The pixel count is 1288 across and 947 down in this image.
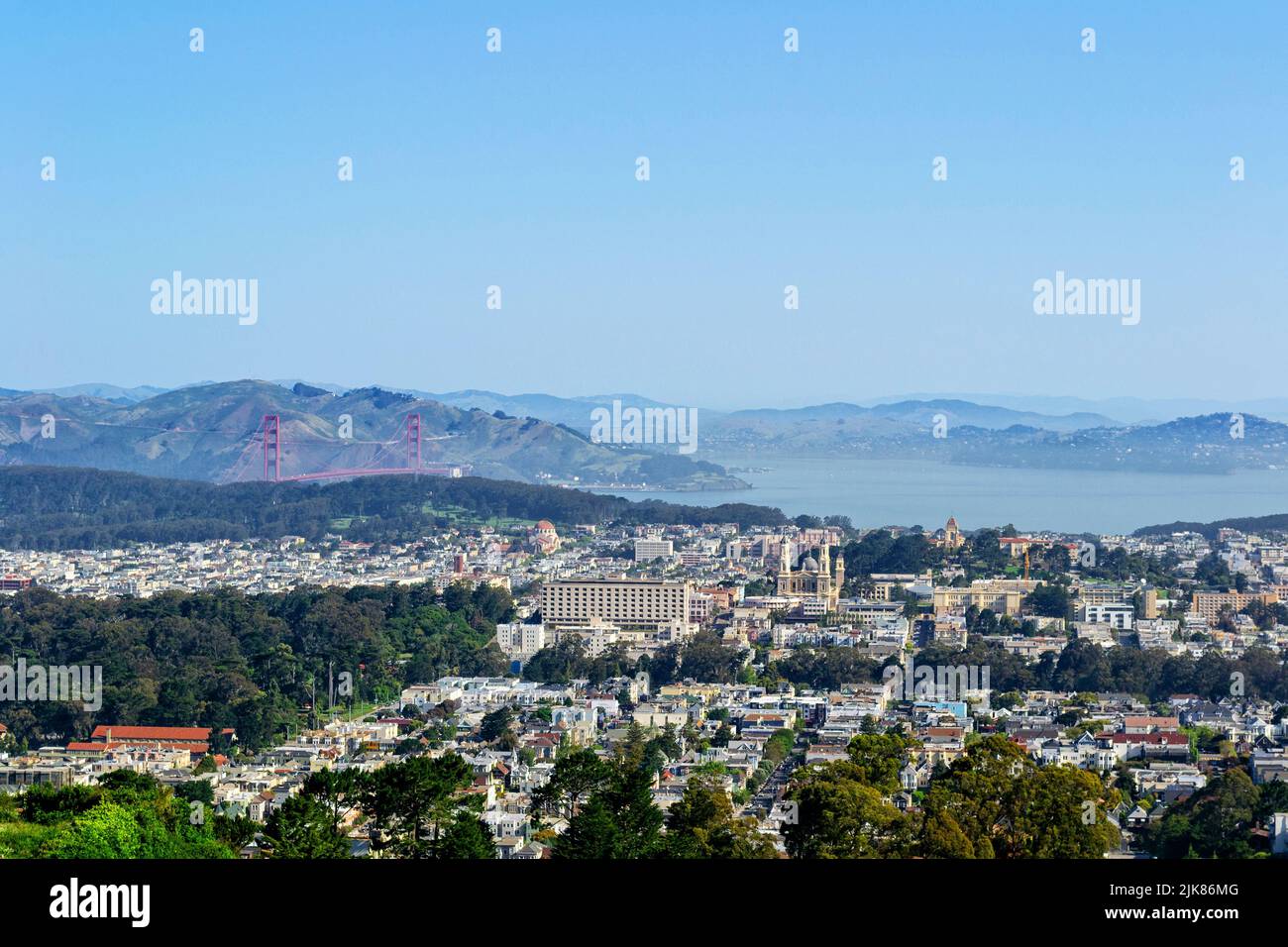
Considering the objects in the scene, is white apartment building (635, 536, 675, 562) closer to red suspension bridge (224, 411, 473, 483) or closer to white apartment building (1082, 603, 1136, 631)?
white apartment building (1082, 603, 1136, 631)

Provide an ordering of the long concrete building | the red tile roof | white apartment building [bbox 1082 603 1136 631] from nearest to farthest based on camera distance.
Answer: the red tile roof
white apartment building [bbox 1082 603 1136 631]
the long concrete building

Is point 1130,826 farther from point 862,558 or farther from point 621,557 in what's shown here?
point 621,557

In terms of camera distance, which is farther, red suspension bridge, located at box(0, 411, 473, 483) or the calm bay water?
red suspension bridge, located at box(0, 411, 473, 483)

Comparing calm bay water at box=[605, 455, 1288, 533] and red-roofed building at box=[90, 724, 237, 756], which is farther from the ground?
calm bay water at box=[605, 455, 1288, 533]

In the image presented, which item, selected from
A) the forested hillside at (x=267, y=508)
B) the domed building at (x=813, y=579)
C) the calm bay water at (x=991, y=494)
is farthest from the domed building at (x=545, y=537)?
the domed building at (x=813, y=579)

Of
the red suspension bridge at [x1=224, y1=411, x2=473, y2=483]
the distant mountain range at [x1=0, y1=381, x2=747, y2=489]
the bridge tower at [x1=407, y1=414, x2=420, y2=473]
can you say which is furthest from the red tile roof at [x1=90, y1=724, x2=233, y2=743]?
the bridge tower at [x1=407, y1=414, x2=420, y2=473]

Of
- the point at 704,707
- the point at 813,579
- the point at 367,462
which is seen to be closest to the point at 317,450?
the point at 367,462

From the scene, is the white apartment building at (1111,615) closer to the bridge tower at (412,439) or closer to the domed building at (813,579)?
the domed building at (813,579)
